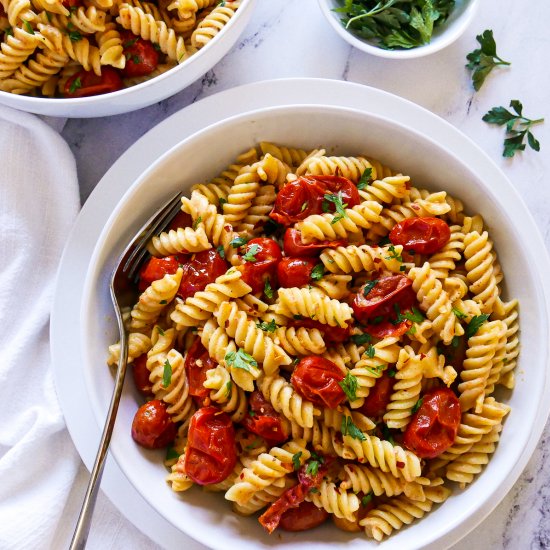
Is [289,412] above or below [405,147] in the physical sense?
below

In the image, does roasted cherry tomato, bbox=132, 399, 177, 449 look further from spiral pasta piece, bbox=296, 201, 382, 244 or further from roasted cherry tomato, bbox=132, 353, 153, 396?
spiral pasta piece, bbox=296, 201, 382, 244

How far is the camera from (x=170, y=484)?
3.33 m

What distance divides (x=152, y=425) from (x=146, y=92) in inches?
57.7

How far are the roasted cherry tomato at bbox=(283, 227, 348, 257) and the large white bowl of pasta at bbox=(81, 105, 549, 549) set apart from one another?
0.01 meters

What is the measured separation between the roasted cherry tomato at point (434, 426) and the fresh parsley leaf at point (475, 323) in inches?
11.8

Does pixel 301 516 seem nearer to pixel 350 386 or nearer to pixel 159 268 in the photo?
pixel 350 386

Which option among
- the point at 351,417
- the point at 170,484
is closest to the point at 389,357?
the point at 351,417

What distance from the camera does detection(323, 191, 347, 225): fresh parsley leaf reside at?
3.29 meters

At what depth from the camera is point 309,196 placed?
336cm

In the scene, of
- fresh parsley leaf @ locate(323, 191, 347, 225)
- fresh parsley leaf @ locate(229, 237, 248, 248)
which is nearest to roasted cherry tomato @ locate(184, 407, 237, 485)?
fresh parsley leaf @ locate(229, 237, 248, 248)

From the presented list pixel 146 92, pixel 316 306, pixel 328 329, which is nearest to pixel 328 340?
pixel 328 329

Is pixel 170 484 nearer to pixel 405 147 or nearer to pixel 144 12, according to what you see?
pixel 405 147

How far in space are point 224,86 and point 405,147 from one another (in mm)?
1085

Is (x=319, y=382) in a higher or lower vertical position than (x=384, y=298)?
lower
